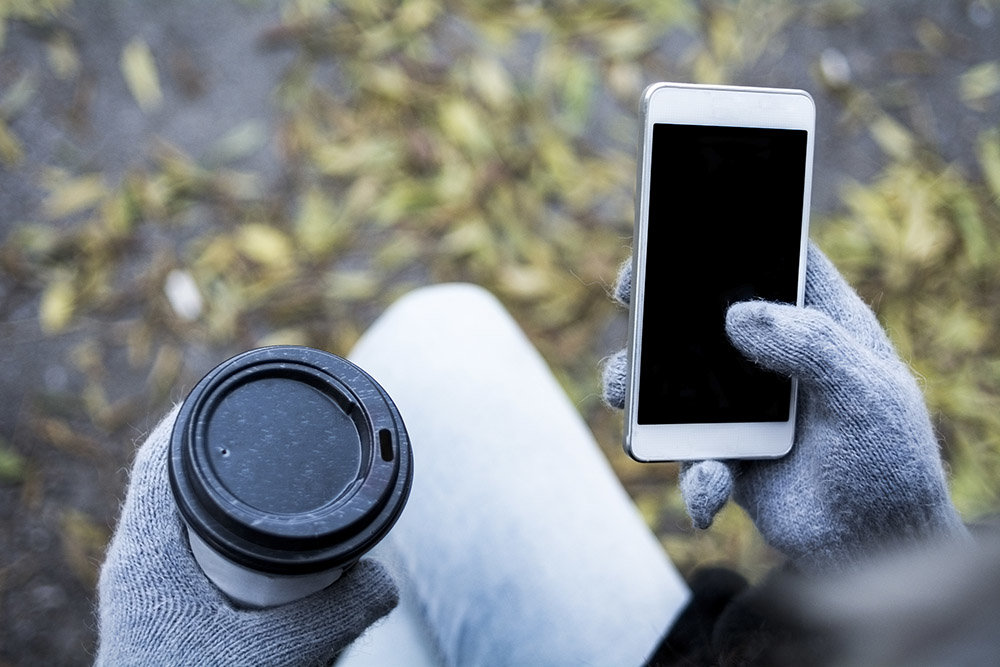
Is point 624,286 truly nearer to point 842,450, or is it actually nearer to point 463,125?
point 842,450

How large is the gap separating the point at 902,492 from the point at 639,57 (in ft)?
4.08

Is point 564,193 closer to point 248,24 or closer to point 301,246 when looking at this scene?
point 301,246

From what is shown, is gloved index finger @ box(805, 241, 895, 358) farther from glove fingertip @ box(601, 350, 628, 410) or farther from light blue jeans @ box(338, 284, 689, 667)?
light blue jeans @ box(338, 284, 689, 667)

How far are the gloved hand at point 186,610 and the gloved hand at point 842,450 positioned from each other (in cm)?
41

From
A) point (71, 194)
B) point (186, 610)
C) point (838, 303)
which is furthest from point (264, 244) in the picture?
point (838, 303)

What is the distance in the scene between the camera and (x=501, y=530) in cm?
114

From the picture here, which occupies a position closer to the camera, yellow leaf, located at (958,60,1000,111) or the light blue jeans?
the light blue jeans

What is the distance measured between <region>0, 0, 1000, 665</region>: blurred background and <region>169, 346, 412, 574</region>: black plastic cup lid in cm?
88

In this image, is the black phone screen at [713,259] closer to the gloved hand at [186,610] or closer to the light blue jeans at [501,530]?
the light blue jeans at [501,530]

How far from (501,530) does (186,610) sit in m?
0.43

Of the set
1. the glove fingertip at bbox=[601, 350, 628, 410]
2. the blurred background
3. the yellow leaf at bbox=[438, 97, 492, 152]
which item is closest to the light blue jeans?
the glove fingertip at bbox=[601, 350, 628, 410]

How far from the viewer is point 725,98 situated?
102 centimetres

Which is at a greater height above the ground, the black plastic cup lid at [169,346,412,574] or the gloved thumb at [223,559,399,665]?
the black plastic cup lid at [169,346,412,574]

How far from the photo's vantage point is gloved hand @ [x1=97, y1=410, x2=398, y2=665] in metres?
0.85
